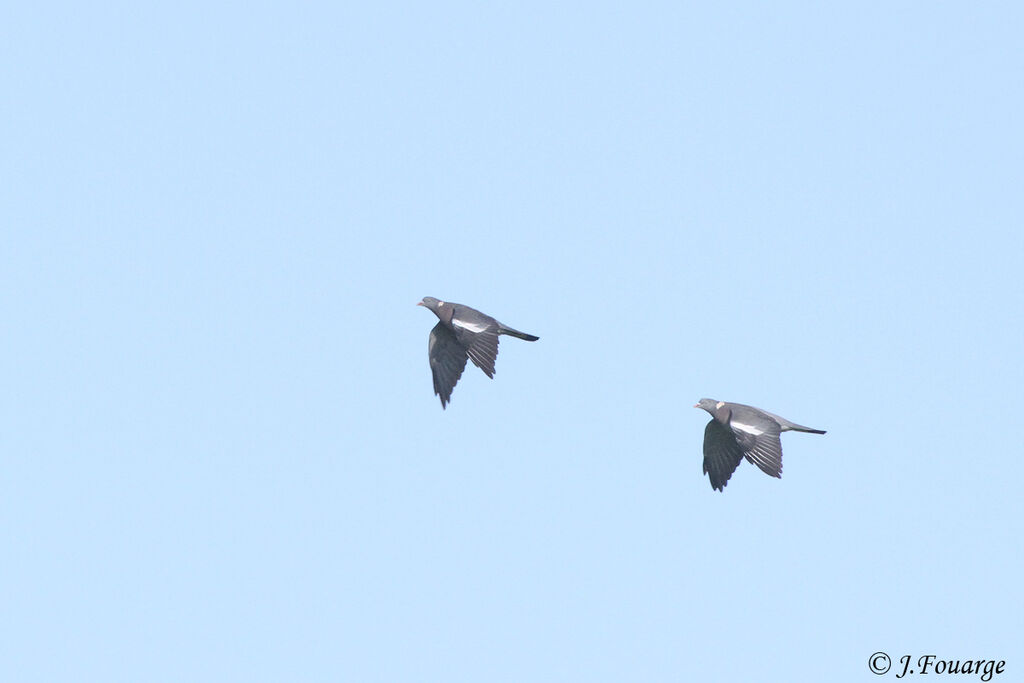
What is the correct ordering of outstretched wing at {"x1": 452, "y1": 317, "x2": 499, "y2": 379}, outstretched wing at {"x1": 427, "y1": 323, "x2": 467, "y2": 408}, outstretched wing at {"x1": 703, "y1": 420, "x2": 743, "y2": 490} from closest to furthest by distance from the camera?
outstretched wing at {"x1": 703, "y1": 420, "x2": 743, "y2": 490}, outstretched wing at {"x1": 452, "y1": 317, "x2": 499, "y2": 379}, outstretched wing at {"x1": 427, "y1": 323, "x2": 467, "y2": 408}

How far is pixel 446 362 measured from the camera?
3138 centimetres

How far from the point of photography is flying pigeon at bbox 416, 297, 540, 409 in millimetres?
30844

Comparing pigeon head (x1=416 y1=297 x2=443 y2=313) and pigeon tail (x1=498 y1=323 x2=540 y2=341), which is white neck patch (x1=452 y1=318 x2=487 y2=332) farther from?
pigeon head (x1=416 y1=297 x2=443 y2=313)

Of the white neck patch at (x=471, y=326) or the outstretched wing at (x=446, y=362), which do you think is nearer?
the white neck patch at (x=471, y=326)

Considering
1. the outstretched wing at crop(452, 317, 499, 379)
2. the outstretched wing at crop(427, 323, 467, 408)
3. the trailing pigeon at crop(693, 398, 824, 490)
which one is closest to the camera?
the trailing pigeon at crop(693, 398, 824, 490)

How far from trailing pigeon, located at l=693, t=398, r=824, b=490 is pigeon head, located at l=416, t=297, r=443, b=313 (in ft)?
20.0

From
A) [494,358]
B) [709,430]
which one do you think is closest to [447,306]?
[494,358]

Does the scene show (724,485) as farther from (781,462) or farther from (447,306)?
(447,306)

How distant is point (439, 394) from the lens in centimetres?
3134

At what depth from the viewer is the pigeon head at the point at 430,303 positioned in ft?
103

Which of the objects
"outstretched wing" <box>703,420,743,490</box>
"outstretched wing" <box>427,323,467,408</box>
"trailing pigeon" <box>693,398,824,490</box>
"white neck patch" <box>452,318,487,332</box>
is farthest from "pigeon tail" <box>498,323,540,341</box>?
"outstretched wing" <box>703,420,743,490</box>

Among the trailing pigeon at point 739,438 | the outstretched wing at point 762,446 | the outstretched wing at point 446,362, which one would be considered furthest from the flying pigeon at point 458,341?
the outstretched wing at point 762,446

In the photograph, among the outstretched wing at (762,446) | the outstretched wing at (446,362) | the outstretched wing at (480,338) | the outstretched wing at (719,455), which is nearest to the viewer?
the outstretched wing at (762,446)

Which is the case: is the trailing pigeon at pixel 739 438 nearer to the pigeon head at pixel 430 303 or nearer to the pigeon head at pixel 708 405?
the pigeon head at pixel 708 405
